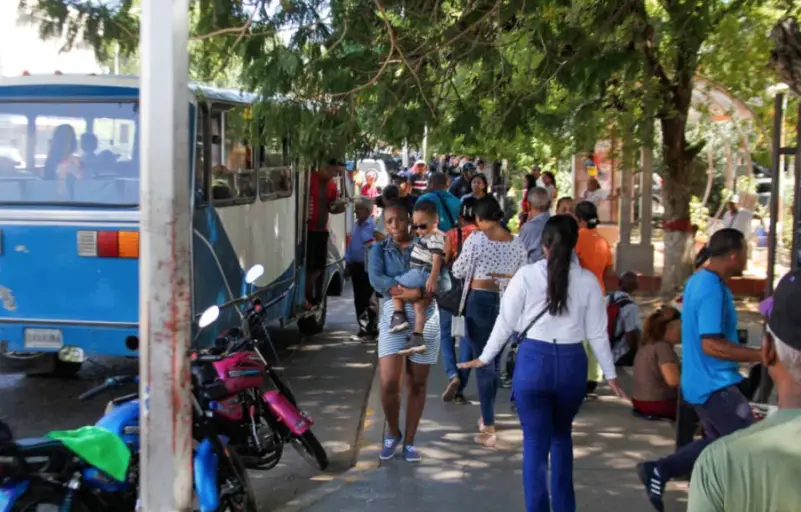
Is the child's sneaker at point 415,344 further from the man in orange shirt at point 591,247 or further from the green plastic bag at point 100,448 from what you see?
the green plastic bag at point 100,448

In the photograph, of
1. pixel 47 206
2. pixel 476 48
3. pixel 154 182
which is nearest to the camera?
pixel 154 182

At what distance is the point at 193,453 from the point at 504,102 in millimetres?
3999

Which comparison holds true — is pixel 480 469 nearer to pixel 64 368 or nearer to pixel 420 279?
pixel 420 279

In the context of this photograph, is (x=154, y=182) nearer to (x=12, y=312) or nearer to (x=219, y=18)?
(x=219, y=18)

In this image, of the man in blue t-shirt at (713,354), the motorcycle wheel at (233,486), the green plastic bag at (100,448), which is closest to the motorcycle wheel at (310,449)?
the motorcycle wheel at (233,486)

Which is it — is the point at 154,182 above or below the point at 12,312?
above

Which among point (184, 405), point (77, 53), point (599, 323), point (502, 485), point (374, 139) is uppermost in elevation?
point (77, 53)

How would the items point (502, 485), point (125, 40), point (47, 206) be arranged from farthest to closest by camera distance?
point (47, 206) → point (125, 40) → point (502, 485)

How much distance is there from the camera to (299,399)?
28.3ft

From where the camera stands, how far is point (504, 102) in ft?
24.5

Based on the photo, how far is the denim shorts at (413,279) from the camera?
242 inches

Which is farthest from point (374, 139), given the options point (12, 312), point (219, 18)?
point (12, 312)

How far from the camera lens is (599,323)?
16.0ft

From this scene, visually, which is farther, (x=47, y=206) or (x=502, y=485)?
(x=47, y=206)
